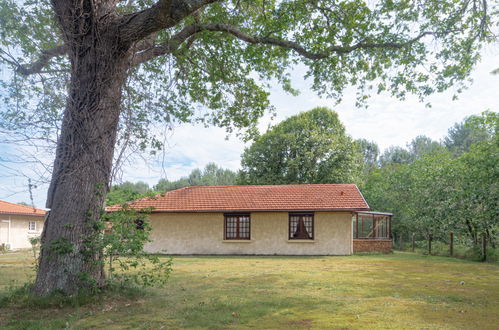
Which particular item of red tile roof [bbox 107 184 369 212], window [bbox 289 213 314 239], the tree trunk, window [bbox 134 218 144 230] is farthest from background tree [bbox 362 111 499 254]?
the tree trunk

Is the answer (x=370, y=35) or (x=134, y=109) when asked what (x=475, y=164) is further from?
(x=134, y=109)

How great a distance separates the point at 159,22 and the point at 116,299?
16.7 feet

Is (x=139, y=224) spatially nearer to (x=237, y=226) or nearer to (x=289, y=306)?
(x=289, y=306)

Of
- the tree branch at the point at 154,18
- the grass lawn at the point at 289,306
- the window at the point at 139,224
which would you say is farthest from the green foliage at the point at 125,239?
the tree branch at the point at 154,18

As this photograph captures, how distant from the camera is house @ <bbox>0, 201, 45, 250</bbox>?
23.2m

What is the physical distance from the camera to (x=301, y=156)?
1216 inches

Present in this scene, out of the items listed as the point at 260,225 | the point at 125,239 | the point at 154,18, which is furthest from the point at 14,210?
the point at 154,18

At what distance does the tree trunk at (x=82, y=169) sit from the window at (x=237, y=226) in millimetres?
12940

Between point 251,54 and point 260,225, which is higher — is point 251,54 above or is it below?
above

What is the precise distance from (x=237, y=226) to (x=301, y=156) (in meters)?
13.5

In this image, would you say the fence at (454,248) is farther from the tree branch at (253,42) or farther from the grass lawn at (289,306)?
the tree branch at (253,42)

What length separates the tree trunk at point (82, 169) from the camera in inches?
233

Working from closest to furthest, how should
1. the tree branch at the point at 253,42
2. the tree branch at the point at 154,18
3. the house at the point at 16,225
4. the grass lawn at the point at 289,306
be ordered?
the grass lawn at the point at 289,306 < the tree branch at the point at 154,18 < the tree branch at the point at 253,42 < the house at the point at 16,225

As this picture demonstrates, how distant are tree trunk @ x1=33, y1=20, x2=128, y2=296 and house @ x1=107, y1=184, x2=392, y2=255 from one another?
1234 centimetres
